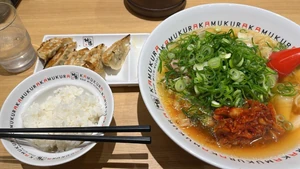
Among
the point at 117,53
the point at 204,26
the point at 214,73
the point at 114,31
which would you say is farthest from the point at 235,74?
the point at 114,31

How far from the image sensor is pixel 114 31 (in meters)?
1.71

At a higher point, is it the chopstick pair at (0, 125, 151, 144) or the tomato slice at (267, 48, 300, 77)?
the tomato slice at (267, 48, 300, 77)

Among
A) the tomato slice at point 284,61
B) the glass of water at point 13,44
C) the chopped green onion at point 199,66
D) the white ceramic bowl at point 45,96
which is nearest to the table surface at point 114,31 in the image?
the glass of water at point 13,44

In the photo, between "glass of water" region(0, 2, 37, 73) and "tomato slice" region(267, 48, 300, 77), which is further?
"glass of water" region(0, 2, 37, 73)

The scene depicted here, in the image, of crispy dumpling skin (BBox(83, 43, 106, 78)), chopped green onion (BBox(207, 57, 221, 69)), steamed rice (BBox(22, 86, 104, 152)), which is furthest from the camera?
crispy dumpling skin (BBox(83, 43, 106, 78))

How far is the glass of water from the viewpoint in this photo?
1446 mm

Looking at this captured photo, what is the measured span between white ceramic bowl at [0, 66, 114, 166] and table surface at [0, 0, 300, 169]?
152 millimetres

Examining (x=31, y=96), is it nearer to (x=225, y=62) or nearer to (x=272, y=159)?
(x=225, y=62)

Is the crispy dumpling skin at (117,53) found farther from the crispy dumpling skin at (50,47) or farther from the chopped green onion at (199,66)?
the chopped green onion at (199,66)

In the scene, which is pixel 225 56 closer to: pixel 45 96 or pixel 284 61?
pixel 284 61

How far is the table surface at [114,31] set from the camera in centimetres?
114

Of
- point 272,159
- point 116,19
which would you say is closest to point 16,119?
point 116,19

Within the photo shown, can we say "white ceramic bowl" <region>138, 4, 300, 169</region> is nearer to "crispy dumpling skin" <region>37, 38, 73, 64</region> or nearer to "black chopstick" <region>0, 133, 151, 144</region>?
"black chopstick" <region>0, 133, 151, 144</region>

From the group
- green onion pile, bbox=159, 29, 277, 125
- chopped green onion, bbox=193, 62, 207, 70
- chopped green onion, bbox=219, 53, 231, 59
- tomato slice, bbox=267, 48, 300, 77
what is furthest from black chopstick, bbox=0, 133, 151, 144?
tomato slice, bbox=267, 48, 300, 77
